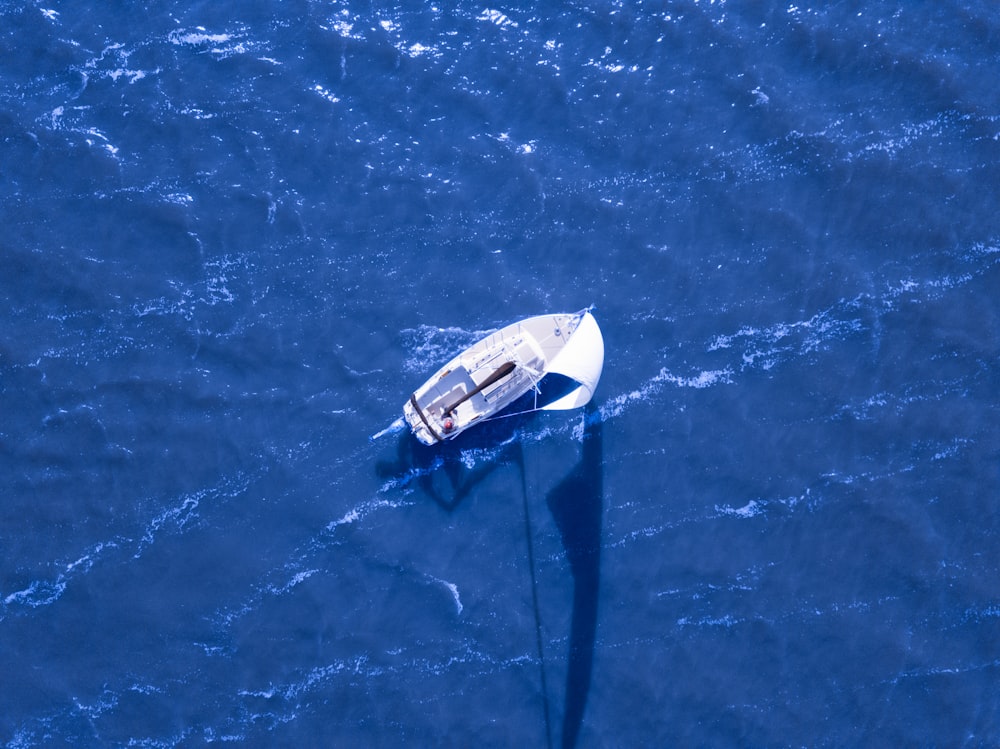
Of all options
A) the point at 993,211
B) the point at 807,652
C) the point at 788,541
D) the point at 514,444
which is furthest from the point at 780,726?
the point at 993,211

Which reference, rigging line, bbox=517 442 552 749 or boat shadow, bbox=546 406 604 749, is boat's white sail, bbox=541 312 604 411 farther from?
rigging line, bbox=517 442 552 749

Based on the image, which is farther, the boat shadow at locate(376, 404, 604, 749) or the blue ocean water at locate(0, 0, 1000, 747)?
the boat shadow at locate(376, 404, 604, 749)

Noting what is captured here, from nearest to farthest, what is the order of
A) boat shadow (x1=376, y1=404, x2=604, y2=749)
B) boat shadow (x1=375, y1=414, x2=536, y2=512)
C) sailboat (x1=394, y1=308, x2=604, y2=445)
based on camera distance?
1. sailboat (x1=394, y1=308, x2=604, y2=445)
2. boat shadow (x1=376, y1=404, x2=604, y2=749)
3. boat shadow (x1=375, y1=414, x2=536, y2=512)

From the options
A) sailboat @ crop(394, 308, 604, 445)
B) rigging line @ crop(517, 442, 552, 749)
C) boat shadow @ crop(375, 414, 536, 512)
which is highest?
sailboat @ crop(394, 308, 604, 445)

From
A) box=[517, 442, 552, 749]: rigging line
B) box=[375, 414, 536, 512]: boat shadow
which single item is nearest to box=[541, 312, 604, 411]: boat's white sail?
box=[375, 414, 536, 512]: boat shadow

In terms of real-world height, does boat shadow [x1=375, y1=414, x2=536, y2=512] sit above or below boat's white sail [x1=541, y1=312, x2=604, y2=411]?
below

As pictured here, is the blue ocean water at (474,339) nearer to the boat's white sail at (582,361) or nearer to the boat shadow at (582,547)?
the boat shadow at (582,547)

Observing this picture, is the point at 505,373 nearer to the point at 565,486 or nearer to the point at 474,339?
the point at 474,339
